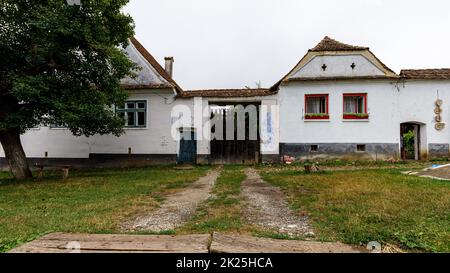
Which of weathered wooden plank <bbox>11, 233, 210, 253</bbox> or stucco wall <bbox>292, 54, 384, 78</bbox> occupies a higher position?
stucco wall <bbox>292, 54, 384, 78</bbox>

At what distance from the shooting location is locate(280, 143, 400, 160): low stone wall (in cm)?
1549

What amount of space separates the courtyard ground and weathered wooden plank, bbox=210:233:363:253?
0.25ft

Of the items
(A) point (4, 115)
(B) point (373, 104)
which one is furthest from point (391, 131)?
(A) point (4, 115)

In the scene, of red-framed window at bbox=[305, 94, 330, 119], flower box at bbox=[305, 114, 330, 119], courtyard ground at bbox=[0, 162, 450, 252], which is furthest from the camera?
red-framed window at bbox=[305, 94, 330, 119]

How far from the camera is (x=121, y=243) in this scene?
3.29 metres

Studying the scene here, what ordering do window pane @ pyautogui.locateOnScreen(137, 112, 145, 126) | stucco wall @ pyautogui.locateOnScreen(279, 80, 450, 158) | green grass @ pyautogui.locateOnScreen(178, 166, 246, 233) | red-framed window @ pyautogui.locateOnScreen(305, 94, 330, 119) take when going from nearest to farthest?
green grass @ pyautogui.locateOnScreen(178, 166, 246, 233)
stucco wall @ pyautogui.locateOnScreen(279, 80, 450, 158)
red-framed window @ pyautogui.locateOnScreen(305, 94, 330, 119)
window pane @ pyautogui.locateOnScreen(137, 112, 145, 126)

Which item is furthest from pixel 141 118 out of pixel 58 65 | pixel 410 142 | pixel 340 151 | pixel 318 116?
pixel 410 142

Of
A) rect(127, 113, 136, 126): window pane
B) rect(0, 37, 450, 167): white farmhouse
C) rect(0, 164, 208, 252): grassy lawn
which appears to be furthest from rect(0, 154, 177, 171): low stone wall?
rect(0, 164, 208, 252): grassy lawn

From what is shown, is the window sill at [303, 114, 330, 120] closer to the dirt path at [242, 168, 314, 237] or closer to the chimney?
the dirt path at [242, 168, 314, 237]

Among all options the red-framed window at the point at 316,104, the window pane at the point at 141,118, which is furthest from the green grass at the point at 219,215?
the window pane at the point at 141,118

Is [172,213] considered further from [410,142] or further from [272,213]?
[410,142]

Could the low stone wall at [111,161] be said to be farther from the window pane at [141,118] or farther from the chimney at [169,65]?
the chimney at [169,65]

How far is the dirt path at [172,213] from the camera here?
4.58 m

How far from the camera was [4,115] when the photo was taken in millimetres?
10344
